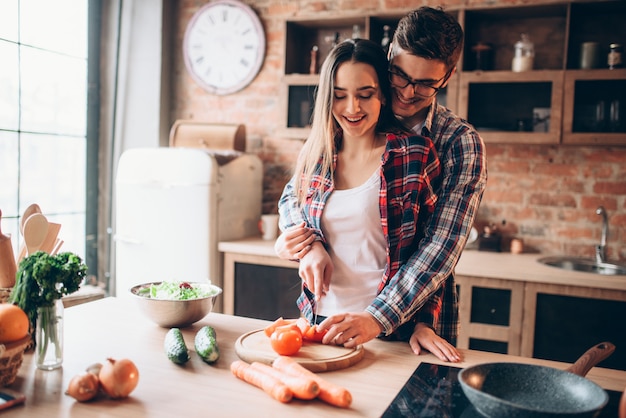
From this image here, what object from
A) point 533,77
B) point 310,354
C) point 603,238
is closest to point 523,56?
point 533,77

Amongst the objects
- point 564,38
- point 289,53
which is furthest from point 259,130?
point 564,38

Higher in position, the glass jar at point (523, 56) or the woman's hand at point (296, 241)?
the glass jar at point (523, 56)

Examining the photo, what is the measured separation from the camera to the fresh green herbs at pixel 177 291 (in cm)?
160

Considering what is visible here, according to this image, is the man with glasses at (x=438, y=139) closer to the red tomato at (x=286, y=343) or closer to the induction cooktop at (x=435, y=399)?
the induction cooktop at (x=435, y=399)

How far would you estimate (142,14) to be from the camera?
3.90 metres

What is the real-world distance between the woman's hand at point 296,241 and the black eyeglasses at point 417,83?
0.49 m

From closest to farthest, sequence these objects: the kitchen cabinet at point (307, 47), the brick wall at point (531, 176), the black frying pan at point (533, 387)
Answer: the black frying pan at point (533, 387), the brick wall at point (531, 176), the kitchen cabinet at point (307, 47)

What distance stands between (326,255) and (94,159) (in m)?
2.81

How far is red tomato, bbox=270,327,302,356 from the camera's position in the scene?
51.3 inches

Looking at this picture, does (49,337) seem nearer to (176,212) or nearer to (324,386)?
(324,386)

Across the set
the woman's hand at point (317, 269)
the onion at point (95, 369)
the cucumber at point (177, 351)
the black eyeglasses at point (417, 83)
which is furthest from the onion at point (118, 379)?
the black eyeglasses at point (417, 83)

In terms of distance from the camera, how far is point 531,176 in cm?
328

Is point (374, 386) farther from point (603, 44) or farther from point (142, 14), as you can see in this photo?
point (142, 14)

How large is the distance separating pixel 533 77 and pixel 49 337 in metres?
2.59
